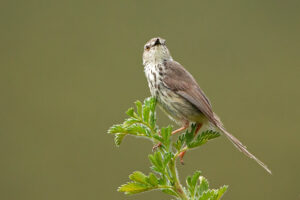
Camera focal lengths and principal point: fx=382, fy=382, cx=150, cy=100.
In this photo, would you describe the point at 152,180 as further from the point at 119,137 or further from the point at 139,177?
the point at 119,137

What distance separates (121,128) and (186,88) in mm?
936

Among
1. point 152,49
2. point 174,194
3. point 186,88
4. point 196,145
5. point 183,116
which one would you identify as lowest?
point 174,194

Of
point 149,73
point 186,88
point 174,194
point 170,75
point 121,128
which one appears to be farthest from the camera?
point 149,73

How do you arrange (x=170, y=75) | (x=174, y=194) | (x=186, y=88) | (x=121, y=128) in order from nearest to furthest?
(x=174, y=194) → (x=121, y=128) → (x=186, y=88) → (x=170, y=75)

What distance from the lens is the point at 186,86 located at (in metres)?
1.75

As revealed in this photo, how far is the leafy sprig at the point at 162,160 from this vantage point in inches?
28.5

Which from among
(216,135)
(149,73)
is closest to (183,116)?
(149,73)

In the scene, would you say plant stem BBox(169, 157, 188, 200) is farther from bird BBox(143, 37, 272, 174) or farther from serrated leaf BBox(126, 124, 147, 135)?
bird BBox(143, 37, 272, 174)

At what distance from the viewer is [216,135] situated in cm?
90

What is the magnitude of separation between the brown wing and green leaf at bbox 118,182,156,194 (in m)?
0.77

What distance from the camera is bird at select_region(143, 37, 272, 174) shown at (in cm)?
158

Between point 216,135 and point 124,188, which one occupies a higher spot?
point 216,135

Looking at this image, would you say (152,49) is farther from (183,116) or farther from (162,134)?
(162,134)

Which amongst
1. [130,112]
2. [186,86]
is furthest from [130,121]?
[186,86]
